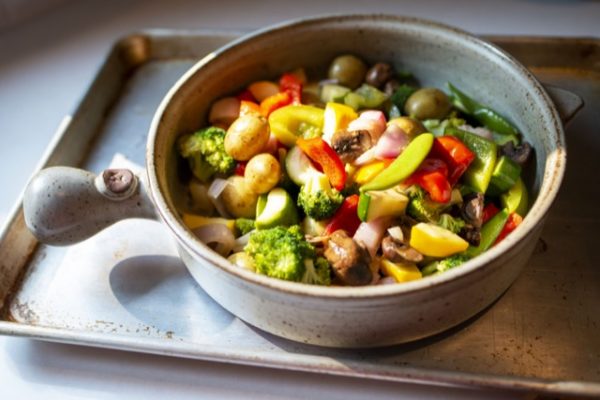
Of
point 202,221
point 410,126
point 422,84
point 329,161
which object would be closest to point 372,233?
point 329,161

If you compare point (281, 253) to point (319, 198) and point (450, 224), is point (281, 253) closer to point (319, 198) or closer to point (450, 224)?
point (319, 198)

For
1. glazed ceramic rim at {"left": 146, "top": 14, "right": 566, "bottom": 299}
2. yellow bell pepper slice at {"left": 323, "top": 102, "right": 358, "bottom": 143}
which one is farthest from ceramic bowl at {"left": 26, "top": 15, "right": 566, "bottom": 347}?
yellow bell pepper slice at {"left": 323, "top": 102, "right": 358, "bottom": 143}

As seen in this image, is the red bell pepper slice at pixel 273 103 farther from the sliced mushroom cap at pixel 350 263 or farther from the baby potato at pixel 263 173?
the sliced mushroom cap at pixel 350 263

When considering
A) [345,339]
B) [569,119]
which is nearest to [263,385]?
[345,339]

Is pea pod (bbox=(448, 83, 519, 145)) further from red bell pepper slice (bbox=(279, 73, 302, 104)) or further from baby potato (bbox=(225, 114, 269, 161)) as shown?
baby potato (bbox=(225, 114, 269, 161))

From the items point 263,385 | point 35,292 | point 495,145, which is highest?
point 495,145

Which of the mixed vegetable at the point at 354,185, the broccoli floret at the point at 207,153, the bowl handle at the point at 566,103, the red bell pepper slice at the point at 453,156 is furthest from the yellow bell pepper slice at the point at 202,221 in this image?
the bowl handle at the point at 566,103

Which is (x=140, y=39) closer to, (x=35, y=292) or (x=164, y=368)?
(x=35, y=292)
